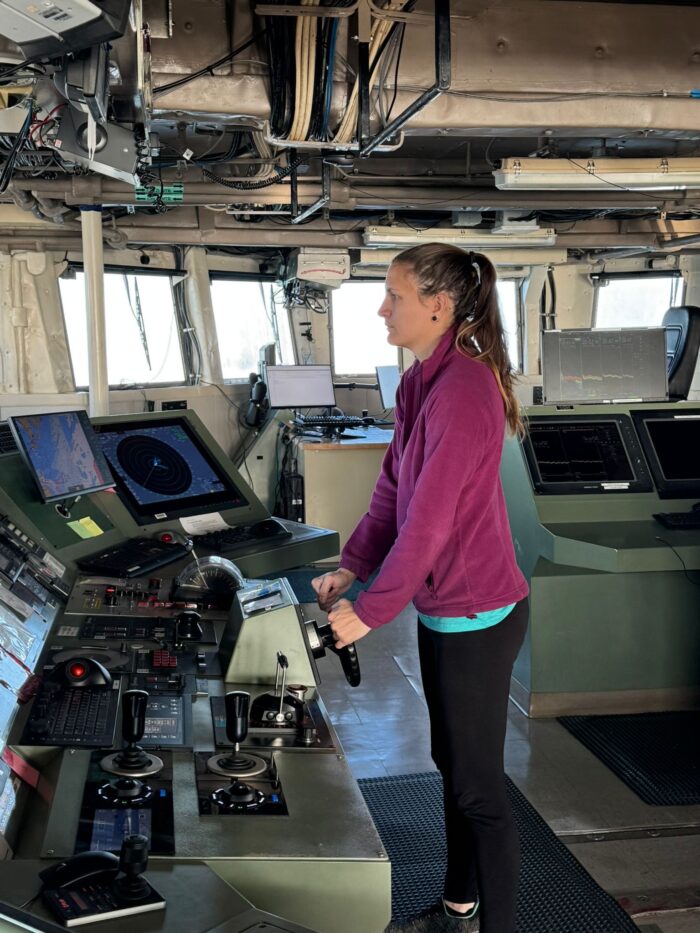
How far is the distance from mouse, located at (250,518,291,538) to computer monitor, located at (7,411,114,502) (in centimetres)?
53

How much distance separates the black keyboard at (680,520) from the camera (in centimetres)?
358

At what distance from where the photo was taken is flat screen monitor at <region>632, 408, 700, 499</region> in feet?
12.5

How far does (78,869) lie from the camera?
3.78ft

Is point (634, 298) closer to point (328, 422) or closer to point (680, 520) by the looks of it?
point (328, 422)

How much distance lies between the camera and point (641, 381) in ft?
13.0

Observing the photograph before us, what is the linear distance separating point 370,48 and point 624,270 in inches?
257

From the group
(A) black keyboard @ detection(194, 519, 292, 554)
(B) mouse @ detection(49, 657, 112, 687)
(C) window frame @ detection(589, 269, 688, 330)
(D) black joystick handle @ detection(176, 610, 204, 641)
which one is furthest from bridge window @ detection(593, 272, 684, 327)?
(B) mouse @ detection(49, 657, 112, 687)

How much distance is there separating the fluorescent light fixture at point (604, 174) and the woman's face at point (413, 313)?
2848 millimetres

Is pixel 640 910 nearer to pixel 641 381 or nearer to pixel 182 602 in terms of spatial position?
pixel 182 602

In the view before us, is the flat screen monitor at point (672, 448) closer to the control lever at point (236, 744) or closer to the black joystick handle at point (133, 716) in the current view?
the control lever at point (236, 744)

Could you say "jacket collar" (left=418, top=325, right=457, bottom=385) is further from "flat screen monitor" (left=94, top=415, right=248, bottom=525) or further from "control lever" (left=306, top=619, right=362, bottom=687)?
"flat screen monitor" (left=94, top=415, right=248, bottom=525)

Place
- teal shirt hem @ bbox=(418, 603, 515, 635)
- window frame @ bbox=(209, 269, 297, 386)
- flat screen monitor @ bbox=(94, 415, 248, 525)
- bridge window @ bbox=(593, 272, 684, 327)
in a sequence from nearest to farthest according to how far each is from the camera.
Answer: teal shirt hem @ bbox=(418, 603, 515, 635) < flat screen monitor @ bbox=(94, 415, 248, 525) < window frame @ bbox=(209, 269, 297, 386) < bridge window @ bbox=(593, 272, 684, 327)

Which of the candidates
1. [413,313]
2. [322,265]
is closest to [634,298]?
[322,265]

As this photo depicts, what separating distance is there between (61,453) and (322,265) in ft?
16.0
